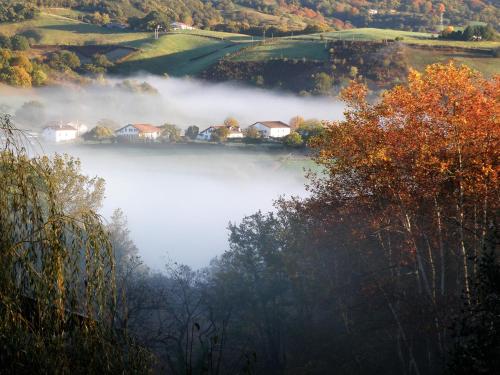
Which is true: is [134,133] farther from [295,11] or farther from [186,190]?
[295,11]

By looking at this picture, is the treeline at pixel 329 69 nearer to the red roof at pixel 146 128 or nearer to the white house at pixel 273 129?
the white house at pixel 273 129

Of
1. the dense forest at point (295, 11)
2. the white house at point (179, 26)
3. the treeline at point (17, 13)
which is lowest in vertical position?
the white house at point (179, 26)

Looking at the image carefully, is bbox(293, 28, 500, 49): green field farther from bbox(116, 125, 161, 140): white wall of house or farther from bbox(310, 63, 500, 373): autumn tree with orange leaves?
bbox(310, 63, 500, 373): autumn tree with orange leaves

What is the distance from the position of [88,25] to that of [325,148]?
86.9 m

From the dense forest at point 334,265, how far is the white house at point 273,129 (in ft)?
62.2

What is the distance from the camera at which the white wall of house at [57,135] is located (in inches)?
1650

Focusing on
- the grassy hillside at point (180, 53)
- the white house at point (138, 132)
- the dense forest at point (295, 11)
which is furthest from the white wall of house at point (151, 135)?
the dense forest at point (295, 11)

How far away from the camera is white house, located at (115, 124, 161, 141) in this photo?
144ft

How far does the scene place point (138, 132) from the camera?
145 ft

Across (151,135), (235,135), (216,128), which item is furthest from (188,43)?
(235,135)

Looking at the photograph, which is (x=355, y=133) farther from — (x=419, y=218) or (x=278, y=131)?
(x=278, y=131)

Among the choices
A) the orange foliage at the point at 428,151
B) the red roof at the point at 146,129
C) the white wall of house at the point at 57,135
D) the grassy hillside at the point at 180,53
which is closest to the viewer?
the orange foliage at the point at 428,151

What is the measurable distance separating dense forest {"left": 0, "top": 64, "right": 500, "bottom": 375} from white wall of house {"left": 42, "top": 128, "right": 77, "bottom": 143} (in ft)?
67.2

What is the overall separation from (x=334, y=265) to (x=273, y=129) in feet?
82.8
